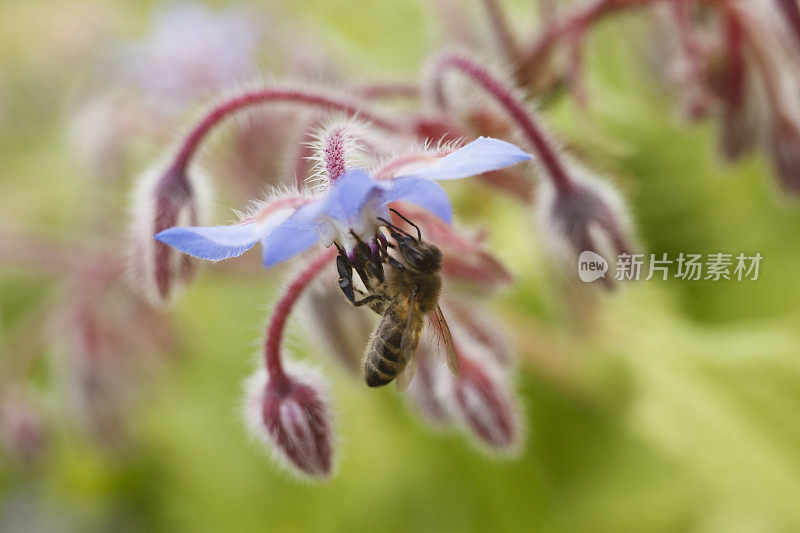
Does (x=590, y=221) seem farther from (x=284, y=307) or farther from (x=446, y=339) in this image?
(x=284, y=307)

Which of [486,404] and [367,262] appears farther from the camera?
[486,404]

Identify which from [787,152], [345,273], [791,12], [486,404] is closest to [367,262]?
[345,273]

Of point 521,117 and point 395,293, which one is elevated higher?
point 521,117

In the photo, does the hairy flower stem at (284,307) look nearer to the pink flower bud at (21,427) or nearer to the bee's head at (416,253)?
the bee's head at (416,253)

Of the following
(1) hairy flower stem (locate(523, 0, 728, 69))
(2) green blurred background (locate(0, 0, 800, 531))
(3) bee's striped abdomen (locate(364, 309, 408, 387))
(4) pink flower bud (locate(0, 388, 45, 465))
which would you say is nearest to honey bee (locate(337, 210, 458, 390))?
(3) bee's striped abdomen (locate(364, 309, 408, 387))

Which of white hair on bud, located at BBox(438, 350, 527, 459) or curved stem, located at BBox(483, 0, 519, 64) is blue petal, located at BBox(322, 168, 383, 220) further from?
curved stem, located at BBox(483, 0, 519, 64)

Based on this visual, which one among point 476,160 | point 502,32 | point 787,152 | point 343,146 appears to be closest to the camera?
point 476,160

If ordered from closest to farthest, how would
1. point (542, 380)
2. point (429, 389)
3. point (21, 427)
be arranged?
point (429, 389)
point (21, 427)
point (542, 380)

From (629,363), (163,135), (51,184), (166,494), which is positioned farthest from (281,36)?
(166,494)
